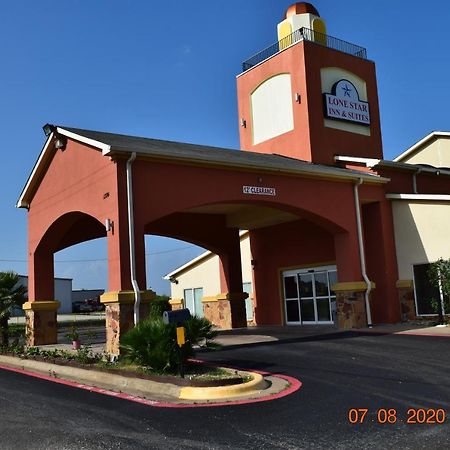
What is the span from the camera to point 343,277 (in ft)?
63.8

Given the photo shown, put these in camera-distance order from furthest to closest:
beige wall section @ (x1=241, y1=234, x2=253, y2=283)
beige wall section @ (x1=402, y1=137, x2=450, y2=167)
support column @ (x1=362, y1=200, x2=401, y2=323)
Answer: beige wall section @ (x1=402, y1=137, x2=450, y2=167)
beige wall section @ (x1=241, y1=234, x2=253, y2=283)
support column @ (x1=362, y1=200, x2=401, y2=323)

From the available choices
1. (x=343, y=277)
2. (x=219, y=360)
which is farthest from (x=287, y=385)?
(x=343, y=277)

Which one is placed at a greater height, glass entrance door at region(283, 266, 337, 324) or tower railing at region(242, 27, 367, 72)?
tower railing at region(242, 27, 367, 72)

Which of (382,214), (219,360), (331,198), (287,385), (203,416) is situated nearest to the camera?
(203,416)

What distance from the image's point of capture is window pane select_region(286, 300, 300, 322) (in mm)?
24391

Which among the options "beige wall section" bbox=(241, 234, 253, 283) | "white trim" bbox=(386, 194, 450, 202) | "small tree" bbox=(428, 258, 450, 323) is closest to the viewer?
"small tree" bbox=(428, 258, 450, 323)

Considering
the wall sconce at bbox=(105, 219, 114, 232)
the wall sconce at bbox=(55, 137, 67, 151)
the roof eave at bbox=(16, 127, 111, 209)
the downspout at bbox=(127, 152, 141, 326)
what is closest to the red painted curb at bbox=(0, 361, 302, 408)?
the downspout at bbox=(127, 152, 141, 326)

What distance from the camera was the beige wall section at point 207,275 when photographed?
27.7 metres

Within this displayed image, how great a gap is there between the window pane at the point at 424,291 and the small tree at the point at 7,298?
44.4ft

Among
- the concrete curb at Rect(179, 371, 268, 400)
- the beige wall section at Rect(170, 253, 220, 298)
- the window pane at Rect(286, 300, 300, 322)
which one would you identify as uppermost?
the beige wall section at Rect(170, 253, 220, 298)

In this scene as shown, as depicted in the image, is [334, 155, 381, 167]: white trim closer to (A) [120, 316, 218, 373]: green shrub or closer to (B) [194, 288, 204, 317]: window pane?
(B) [194, 288, 204, 317]: window pane

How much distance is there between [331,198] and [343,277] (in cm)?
274

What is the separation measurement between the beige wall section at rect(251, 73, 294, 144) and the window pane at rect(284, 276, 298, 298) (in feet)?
20.9

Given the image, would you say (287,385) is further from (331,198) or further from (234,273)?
(234,273)
